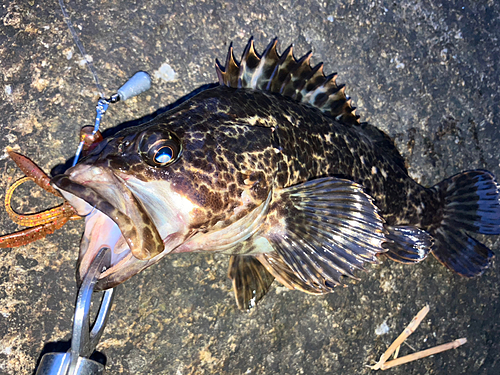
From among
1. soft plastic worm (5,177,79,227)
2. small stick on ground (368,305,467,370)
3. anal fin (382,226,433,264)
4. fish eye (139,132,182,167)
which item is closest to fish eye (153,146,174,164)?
fish eye (139,132,182,167)

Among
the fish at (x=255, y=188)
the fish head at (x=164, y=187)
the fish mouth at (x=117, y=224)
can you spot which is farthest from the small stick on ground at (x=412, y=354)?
the fish mouth at (x=117, y=224)

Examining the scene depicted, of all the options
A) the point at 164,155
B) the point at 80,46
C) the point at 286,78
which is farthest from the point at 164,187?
the point at 80,46

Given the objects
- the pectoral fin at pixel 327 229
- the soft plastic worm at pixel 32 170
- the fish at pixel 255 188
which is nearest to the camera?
the fish at pixel 255 188

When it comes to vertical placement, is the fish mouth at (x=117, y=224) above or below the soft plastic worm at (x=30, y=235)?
above

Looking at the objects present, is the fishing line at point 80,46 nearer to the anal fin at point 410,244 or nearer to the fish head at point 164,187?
the fish head at point 164,187

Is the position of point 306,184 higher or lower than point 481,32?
lower

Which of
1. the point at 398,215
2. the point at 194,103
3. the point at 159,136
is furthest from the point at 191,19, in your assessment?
the point at 398,215

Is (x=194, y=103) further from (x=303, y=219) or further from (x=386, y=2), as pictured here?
(x=386, y=2)

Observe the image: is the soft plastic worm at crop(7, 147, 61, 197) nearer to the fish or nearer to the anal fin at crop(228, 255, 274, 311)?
the fish
